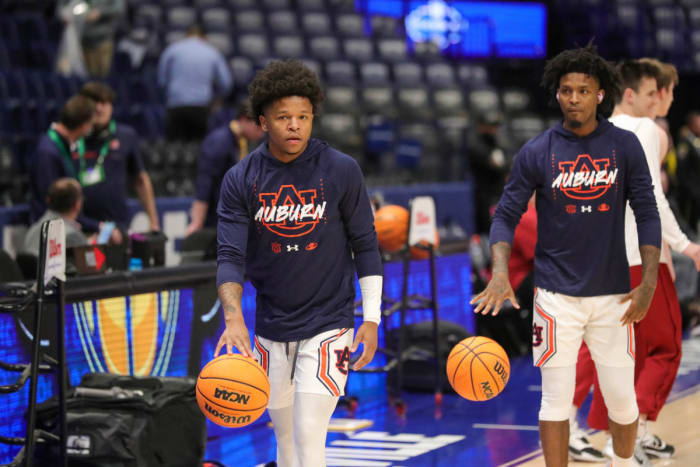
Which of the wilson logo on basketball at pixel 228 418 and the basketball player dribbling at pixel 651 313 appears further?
the basketball player dribbling at pixel 651 313

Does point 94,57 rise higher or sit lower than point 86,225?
higher

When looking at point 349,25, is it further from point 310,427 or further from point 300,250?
point 310,427

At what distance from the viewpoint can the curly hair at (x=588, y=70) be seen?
14.1 ft

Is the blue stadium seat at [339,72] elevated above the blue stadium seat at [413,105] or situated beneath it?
elevated above

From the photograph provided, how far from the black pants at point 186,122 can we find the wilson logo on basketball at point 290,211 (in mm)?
7398

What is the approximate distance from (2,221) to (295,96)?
452 cm

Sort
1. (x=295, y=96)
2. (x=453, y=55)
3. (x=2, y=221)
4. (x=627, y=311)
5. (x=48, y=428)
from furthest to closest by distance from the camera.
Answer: (x=453, y=55) < (x=2, y=221) < (x=48, y=428) < (x=627, y=311) < (x=295, y=96)

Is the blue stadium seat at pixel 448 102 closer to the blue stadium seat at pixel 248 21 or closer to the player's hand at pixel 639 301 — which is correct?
the blue stadium seat at pixel 248 21

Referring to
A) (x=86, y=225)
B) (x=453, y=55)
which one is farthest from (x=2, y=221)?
(x=453, y=55)

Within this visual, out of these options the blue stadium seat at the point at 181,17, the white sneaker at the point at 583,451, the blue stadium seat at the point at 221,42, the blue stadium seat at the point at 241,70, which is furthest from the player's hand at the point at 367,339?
the blue stadium seat at the point at 181,17

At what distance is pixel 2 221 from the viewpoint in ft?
25.2

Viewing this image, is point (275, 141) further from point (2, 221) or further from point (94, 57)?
point (94, 57)

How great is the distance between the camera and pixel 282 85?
379 centimetres

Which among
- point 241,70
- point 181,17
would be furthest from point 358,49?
point 241,70
